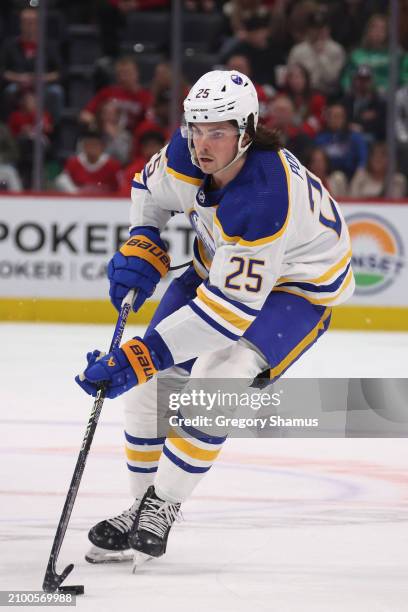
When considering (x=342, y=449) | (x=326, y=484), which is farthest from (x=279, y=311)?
(x=342, y=449)

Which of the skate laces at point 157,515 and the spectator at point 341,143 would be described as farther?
the spectator at point 341,143

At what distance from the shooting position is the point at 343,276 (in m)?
3.68

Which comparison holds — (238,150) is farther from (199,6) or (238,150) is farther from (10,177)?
(199,6)

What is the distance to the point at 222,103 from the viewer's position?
3.32m

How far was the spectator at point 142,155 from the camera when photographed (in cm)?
913

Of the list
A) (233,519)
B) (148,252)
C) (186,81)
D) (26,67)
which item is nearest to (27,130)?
(26,67)

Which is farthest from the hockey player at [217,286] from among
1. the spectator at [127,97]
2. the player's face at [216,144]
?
the spectator at [127,97]

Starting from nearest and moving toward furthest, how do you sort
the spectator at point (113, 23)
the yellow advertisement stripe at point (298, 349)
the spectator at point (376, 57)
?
the yellow advertisement stripe at point (298, 349), the spectator at point (376, 57), the spectator at point (113, 23)

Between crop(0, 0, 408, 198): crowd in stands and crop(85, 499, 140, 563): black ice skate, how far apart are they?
566 centimetres

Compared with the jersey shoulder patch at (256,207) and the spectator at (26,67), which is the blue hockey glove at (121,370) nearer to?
the jersey shoulder patch at (256,207)

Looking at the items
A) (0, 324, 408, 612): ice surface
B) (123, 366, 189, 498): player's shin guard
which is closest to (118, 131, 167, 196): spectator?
(0, 324, 408, 612): ice surface

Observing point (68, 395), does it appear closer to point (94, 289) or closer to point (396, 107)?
point (94, 289)

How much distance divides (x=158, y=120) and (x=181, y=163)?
5935 mm

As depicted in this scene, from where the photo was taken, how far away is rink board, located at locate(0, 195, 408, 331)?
29.5ft
